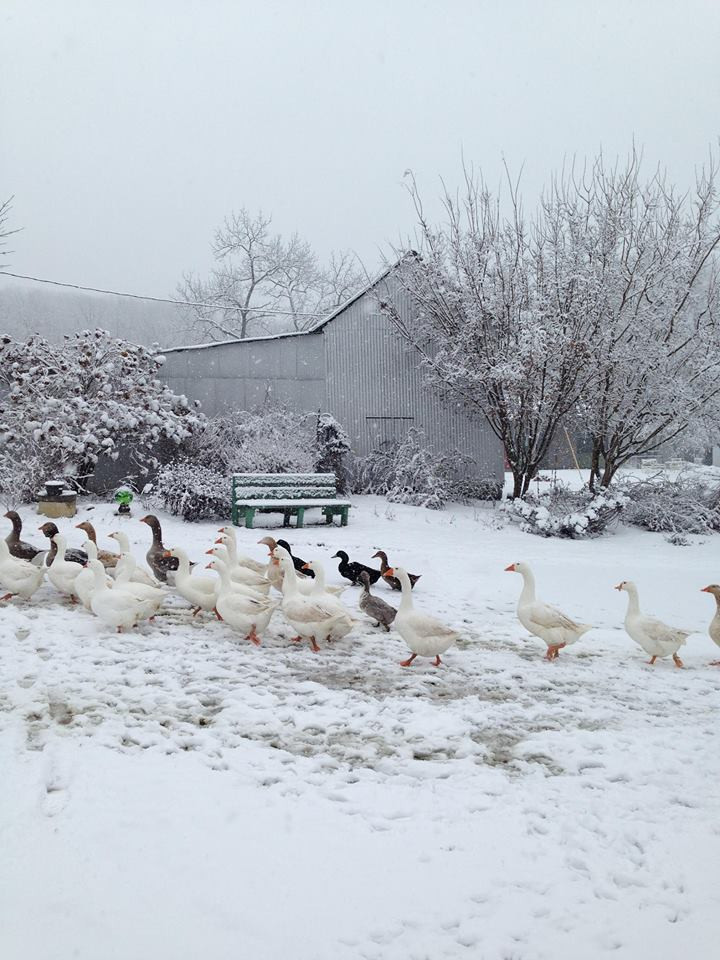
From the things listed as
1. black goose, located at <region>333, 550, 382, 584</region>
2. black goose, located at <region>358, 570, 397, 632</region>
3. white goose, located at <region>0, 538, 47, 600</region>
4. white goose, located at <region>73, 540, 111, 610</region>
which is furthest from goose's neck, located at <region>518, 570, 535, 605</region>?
white goose, located at <region>0, 538, 47, 600</region>

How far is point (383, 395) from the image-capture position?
16.2m

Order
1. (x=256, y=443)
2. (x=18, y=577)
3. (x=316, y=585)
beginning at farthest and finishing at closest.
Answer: (x=256, y=443) < (x=18, y=577) < (x=316, y=585)

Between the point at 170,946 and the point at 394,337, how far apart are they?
14704 mm

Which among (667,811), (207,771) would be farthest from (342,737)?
(667,811)

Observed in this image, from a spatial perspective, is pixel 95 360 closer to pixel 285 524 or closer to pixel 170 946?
pixel 285 524

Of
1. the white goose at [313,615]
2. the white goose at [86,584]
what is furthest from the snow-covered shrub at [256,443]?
the white goose at [313,615]

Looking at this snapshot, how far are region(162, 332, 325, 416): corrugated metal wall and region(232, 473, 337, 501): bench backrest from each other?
3.72 meters

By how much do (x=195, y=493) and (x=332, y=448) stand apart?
12.5 feet

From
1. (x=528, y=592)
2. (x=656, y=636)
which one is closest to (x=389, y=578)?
(x=528, y=592)

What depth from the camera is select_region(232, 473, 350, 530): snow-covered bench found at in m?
11.8

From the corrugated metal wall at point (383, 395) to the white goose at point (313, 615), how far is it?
33.5 feet

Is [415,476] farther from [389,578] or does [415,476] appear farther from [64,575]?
[64,575]

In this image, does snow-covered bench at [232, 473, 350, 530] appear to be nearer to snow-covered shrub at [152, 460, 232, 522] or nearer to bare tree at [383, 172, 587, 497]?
snow-covered shrub at [152, 460, 232, 522]

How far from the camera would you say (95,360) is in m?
14.3
